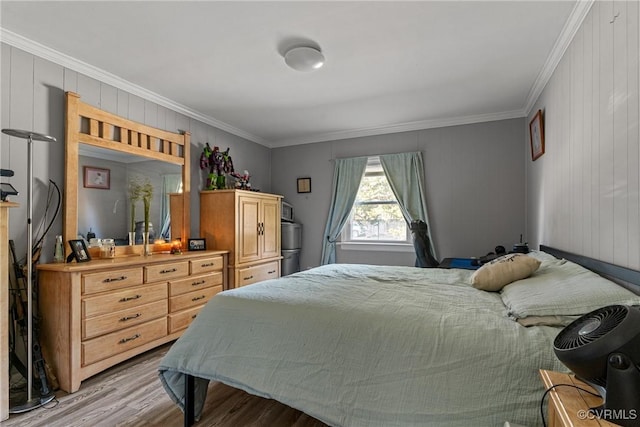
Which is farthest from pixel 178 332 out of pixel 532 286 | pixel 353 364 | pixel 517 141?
pixel 517 141

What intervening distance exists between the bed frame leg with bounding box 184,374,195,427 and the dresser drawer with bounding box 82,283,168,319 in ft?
3.56

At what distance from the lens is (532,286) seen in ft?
4.91

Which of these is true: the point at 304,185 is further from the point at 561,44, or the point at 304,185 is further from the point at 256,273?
the point at 561,44

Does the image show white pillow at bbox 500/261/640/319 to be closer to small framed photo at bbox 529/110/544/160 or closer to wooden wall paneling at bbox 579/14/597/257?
wooden wall paneling at bbox 579/14/597/257

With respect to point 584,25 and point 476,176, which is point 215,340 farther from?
point 476,176

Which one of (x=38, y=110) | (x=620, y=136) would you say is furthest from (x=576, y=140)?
(x=38, y=110)

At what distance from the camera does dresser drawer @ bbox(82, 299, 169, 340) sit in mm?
2240

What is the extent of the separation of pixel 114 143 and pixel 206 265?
1438mm

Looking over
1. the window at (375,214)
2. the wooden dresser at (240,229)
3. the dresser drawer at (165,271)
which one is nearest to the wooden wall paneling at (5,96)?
the dresser drawer at (165,271)

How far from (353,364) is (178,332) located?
88.2 inches

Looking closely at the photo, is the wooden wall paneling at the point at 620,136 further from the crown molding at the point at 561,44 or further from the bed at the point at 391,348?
the crown molding at the point at 561,44

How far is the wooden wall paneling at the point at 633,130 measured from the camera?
4.36 feet

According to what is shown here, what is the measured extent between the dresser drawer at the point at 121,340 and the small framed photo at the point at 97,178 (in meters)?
1.27

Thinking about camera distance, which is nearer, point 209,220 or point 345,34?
point 345,34
